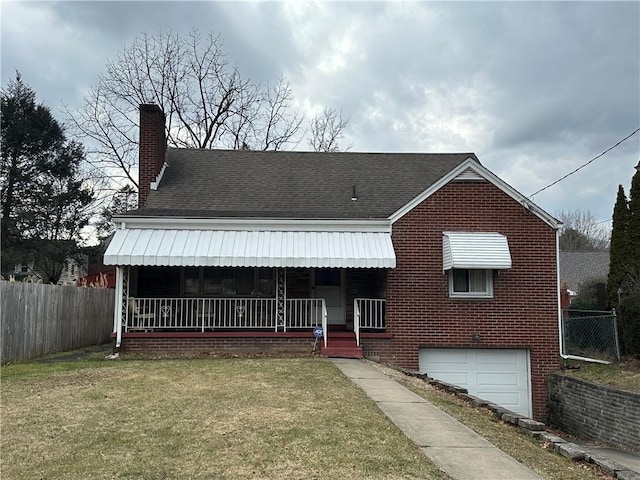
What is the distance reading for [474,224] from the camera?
14156 mm

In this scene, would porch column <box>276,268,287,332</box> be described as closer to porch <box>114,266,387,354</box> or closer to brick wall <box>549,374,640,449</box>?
porch <box>114,266,387,354</box>

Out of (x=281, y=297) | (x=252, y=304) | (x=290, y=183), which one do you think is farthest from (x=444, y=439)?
(x=290, y=183)

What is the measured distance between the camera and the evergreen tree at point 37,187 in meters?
34.1

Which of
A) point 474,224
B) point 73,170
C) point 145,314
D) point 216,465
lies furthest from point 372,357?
point 73,170

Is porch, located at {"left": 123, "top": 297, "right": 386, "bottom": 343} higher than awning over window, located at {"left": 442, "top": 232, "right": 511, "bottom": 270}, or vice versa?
awning over window, located at {"left": 442, "top": 232, "right": 511, "bottom": 270}

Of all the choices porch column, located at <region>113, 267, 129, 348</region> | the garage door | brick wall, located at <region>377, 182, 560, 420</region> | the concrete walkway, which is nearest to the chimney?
porch column, located at <region>113, 267, 129, 348</region>

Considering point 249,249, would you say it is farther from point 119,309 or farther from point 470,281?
point 470,281

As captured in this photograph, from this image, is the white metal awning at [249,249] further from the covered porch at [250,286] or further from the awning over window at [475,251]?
the awning over window at [475,251]

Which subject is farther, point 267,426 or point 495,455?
point 267,426

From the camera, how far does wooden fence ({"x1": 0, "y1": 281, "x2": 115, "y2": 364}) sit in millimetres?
12164

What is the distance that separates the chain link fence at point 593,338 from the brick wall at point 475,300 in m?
1.58

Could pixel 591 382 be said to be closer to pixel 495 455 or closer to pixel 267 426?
pixel 495 455

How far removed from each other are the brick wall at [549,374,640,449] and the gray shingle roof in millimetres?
5930

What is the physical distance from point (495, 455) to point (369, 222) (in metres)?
8.64
